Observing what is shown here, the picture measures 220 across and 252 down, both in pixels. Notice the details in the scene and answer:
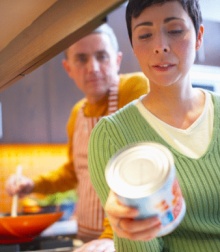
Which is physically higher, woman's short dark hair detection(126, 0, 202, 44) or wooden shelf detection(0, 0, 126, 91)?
woman's short dark hair detection(126, 0, 202, 44)

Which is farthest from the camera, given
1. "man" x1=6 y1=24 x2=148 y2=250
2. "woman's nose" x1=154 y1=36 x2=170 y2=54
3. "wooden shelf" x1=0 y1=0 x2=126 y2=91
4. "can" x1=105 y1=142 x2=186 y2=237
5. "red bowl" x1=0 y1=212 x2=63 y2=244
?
"man" x1=6 y1=24 x2=148 y2=250

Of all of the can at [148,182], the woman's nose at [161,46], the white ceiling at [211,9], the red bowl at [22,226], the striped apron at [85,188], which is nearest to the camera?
the can at [148,182]

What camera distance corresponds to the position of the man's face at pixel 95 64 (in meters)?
1.59

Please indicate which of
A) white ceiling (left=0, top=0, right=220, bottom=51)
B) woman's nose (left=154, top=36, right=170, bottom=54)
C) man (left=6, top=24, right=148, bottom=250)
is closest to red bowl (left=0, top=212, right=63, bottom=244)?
man (left=6, top=24, right=148, bottom=250)

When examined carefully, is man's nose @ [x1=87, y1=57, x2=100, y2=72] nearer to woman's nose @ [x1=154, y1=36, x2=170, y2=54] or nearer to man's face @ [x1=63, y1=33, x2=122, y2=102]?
man's face @ [x1=63, y1=33, x2=122, y2=102]

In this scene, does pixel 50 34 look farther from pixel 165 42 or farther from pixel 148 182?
pixel 148 182

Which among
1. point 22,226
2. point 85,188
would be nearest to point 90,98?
point 85,188

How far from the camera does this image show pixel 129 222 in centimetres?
58

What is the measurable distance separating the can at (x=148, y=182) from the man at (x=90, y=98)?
2.78ft

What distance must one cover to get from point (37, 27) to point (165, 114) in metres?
0.29

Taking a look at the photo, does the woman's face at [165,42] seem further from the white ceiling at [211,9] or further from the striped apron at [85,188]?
the white ceiling at [211,9]

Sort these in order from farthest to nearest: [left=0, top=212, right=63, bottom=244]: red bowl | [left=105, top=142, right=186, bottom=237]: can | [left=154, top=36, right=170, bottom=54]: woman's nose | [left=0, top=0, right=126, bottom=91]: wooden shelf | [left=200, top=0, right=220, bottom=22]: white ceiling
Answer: [left=200, top=0, right=220, bottom=22]: white ceiling < [left=0, top=212, right=63, bottom=244]: red bowl < [left=154, top=36, right=170, bottom=54]: woman's nose < [left=0, top=0, right=126, bottom=91]: wooden shelf < [left=105, top=142, right=186, bottom=237]: can

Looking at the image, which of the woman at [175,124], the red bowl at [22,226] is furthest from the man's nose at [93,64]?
the woman at [175,124]

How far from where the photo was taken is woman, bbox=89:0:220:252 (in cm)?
81
